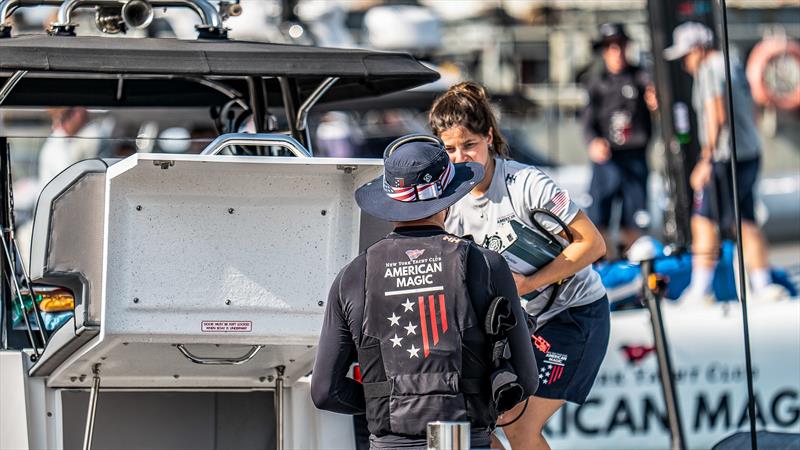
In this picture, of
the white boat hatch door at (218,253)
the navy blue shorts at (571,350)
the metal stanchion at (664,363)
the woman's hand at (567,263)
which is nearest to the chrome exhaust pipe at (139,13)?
the white boat hatch door at (218,253)

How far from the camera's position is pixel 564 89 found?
21.3m

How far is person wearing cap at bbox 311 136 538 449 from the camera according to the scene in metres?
A: 4.23

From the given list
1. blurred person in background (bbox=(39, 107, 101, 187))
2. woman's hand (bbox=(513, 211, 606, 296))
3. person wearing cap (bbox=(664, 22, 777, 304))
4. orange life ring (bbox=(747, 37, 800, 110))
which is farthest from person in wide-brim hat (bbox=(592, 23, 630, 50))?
orange life ring (bbox=(747, 37, 800, 110))

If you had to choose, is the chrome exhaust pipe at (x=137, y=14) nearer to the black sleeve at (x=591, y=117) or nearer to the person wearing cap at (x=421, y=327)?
the person wearing cap at (x=421, y=327)

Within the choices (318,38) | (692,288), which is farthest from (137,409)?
(318,38)

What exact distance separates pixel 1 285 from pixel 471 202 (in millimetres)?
1737

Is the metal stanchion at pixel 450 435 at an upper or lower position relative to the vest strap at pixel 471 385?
lower

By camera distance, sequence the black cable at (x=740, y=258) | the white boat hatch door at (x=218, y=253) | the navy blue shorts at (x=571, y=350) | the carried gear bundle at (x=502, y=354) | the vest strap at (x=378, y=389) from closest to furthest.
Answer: the carried gear bundle at (x=502, y=354), the vest strap at (x=378, y=389), the black cable at (x=740, y=258), the white boat hatch door at (x=218, y=253), the navy blue shorts at (x=571, y=350)

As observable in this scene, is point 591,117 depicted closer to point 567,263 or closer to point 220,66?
point 567,263

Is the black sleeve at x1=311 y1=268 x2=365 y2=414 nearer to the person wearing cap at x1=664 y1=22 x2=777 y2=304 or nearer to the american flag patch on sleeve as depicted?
the american flag patch on sleeve

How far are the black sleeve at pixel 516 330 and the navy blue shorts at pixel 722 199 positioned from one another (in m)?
5.93

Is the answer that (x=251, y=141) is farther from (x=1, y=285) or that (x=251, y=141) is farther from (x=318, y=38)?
(x=318, y=38)

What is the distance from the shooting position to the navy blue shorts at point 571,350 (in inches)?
218

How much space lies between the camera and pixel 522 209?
542 cm
